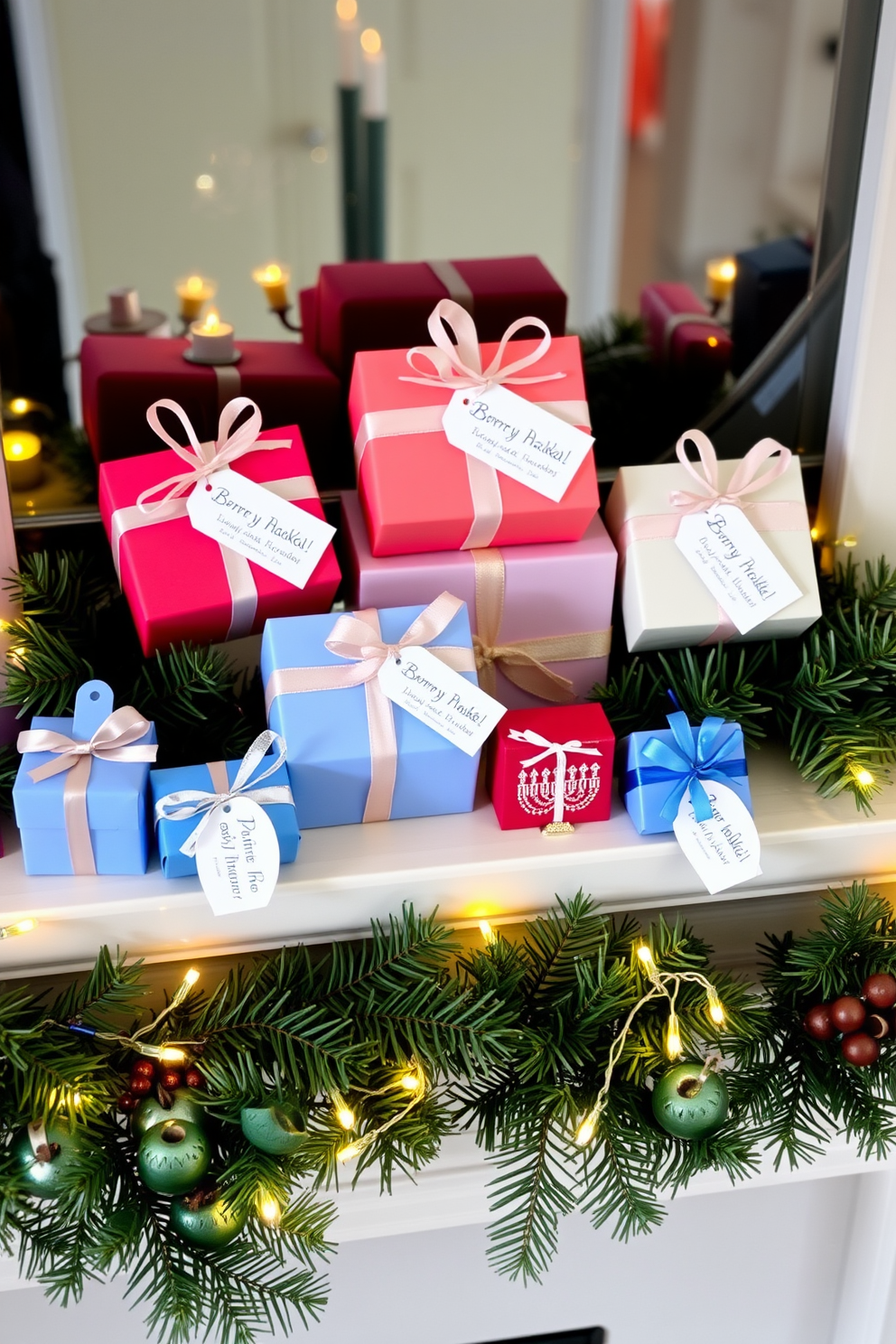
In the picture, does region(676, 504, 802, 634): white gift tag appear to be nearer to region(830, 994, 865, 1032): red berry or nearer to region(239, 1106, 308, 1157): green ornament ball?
region(830, 994, 865, 1032): red berry

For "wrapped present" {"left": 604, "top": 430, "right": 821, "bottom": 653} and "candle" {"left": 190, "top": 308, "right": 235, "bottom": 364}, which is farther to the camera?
"candle" {"left": 190, "top": 308, "right": 235, "bottom": 364}

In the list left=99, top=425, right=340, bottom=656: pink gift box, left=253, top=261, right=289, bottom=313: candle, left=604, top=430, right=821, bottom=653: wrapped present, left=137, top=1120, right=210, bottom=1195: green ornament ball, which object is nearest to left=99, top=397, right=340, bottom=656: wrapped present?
left=99, top=425, right=340, bottom=656: pink gift box

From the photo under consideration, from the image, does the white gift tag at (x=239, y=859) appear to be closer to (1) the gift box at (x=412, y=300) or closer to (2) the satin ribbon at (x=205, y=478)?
(2) the satin ribbon at (x=205, y=478)

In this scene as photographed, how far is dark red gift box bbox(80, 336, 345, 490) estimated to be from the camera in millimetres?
955

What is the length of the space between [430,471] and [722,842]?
13.3 inches

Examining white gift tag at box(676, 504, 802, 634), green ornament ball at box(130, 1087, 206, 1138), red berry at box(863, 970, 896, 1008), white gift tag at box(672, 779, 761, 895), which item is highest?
white gift tag at box(676, 504, 802, 634)

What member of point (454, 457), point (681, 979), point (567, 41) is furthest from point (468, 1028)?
point (567, 41)

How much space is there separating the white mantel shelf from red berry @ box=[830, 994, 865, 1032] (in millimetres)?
97

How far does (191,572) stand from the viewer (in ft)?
2.72

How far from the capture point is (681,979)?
2.78 feet

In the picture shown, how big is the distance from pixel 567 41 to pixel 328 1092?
6.97 feet

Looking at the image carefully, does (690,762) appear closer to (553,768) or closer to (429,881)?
(553,768)

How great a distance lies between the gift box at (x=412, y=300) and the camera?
1.01 meters

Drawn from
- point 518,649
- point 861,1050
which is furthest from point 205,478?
point 861,1050
